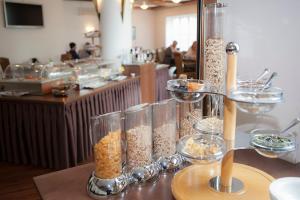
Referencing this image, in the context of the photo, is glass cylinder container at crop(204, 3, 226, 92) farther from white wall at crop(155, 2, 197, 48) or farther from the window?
white wall at crop(155, 2, 197, 48)

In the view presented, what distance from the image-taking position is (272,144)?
0.67 metres

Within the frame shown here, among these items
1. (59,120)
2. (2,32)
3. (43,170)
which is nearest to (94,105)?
(59,120)

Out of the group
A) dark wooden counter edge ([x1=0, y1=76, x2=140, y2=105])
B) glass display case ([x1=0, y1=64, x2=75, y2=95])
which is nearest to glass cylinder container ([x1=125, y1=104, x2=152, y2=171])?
dark wooden counter edge ([x1=0, y1=76, x2=140, y2=105])

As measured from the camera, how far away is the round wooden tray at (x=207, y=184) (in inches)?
28.3

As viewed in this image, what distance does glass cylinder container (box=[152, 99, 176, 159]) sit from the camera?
2.83 feet

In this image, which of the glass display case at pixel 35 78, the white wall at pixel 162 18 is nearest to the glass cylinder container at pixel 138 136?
the glass display case at pixel 35 78

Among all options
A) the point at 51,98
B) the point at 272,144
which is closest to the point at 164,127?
the point at 272,144

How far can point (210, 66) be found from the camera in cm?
79

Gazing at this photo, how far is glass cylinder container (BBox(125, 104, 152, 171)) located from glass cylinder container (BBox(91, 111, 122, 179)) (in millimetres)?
36

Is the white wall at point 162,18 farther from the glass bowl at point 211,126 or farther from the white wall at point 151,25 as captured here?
the glass bowl at point 211,126

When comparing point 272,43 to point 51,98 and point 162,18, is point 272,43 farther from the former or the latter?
point 162,18

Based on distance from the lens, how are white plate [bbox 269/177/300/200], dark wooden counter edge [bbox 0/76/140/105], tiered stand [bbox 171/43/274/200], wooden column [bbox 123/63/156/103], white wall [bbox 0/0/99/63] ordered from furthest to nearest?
1. white wall [bbox 0/0/99/63]
2. wooden column [bbox 123/63/156/103]
3. dark wooden counter edge [bbox 0/76/140/105]
4. tiered stand [bbox 171/43/274/200]
5. white plate [bbox 269/177/300/200]

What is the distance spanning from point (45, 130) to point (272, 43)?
1.85m

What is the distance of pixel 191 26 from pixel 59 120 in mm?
7728
